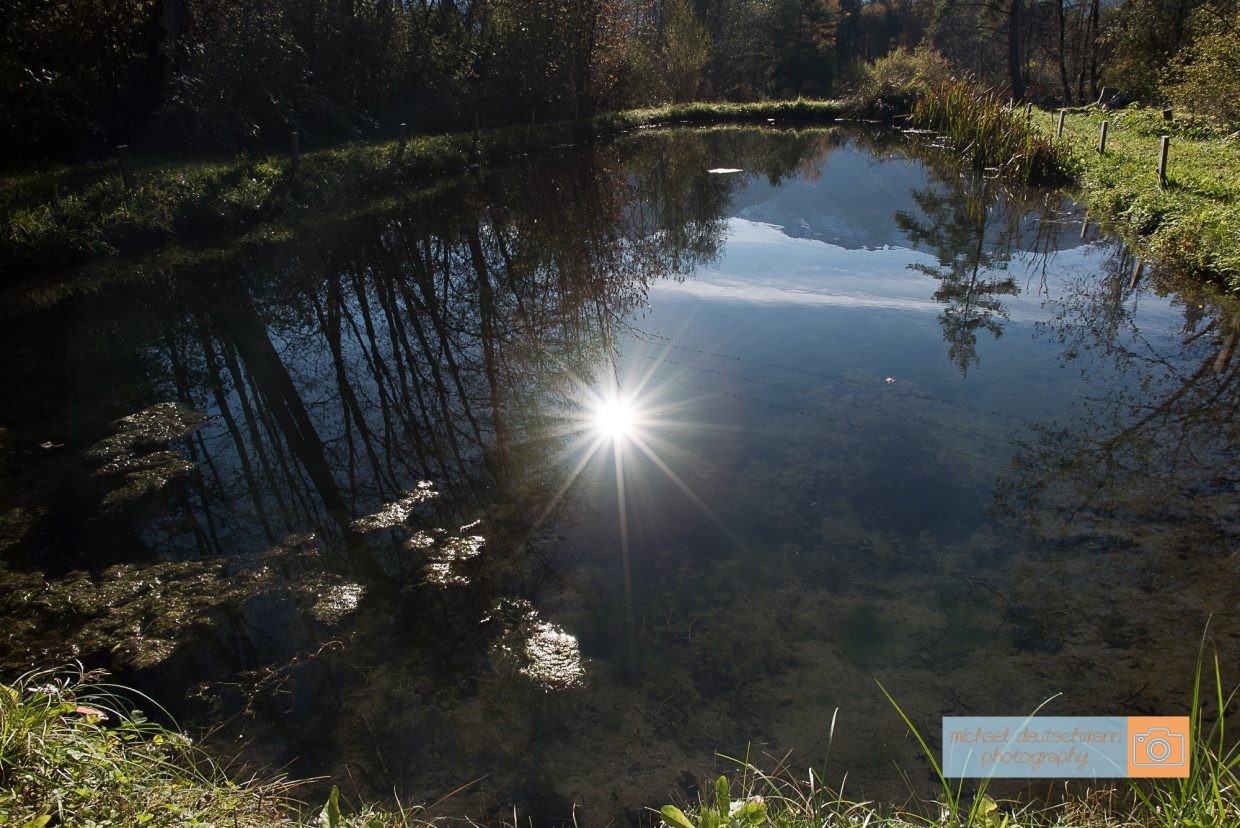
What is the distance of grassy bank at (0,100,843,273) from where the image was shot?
8195mm

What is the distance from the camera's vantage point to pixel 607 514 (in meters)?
3.96

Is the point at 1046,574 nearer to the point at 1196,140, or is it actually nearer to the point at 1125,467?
the point at 1125,467

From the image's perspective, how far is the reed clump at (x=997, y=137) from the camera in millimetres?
13227

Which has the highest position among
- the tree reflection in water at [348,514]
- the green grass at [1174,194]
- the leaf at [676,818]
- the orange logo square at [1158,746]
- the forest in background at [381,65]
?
the forest in background at [381,65]

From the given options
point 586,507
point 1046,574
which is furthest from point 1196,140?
point 586,507

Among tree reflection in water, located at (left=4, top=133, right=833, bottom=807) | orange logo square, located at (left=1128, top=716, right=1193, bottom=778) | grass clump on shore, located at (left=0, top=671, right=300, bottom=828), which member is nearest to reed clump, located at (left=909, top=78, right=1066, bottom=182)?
tree reflection in water, located at (left=4, top=133, right=833, bottom=807)

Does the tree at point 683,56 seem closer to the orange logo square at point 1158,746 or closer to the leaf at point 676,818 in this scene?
the orange logo square at point 1158,746

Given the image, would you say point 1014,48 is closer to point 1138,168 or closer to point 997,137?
point 997,137

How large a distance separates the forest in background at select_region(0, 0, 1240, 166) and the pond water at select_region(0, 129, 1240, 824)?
639 centimetres

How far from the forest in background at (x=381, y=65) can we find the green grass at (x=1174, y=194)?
111 centimetres

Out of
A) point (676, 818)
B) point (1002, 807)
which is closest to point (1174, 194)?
point (1002, 807)

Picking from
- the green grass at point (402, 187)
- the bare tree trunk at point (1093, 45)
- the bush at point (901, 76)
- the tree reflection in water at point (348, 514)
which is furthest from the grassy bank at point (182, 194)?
the bare tree trunk at point (1093, 45)

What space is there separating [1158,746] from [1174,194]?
29.2ft

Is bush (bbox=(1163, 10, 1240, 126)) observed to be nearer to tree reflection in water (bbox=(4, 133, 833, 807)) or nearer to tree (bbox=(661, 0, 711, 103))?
tree reflection in water (bbox=(4, 133, 833, 807))
